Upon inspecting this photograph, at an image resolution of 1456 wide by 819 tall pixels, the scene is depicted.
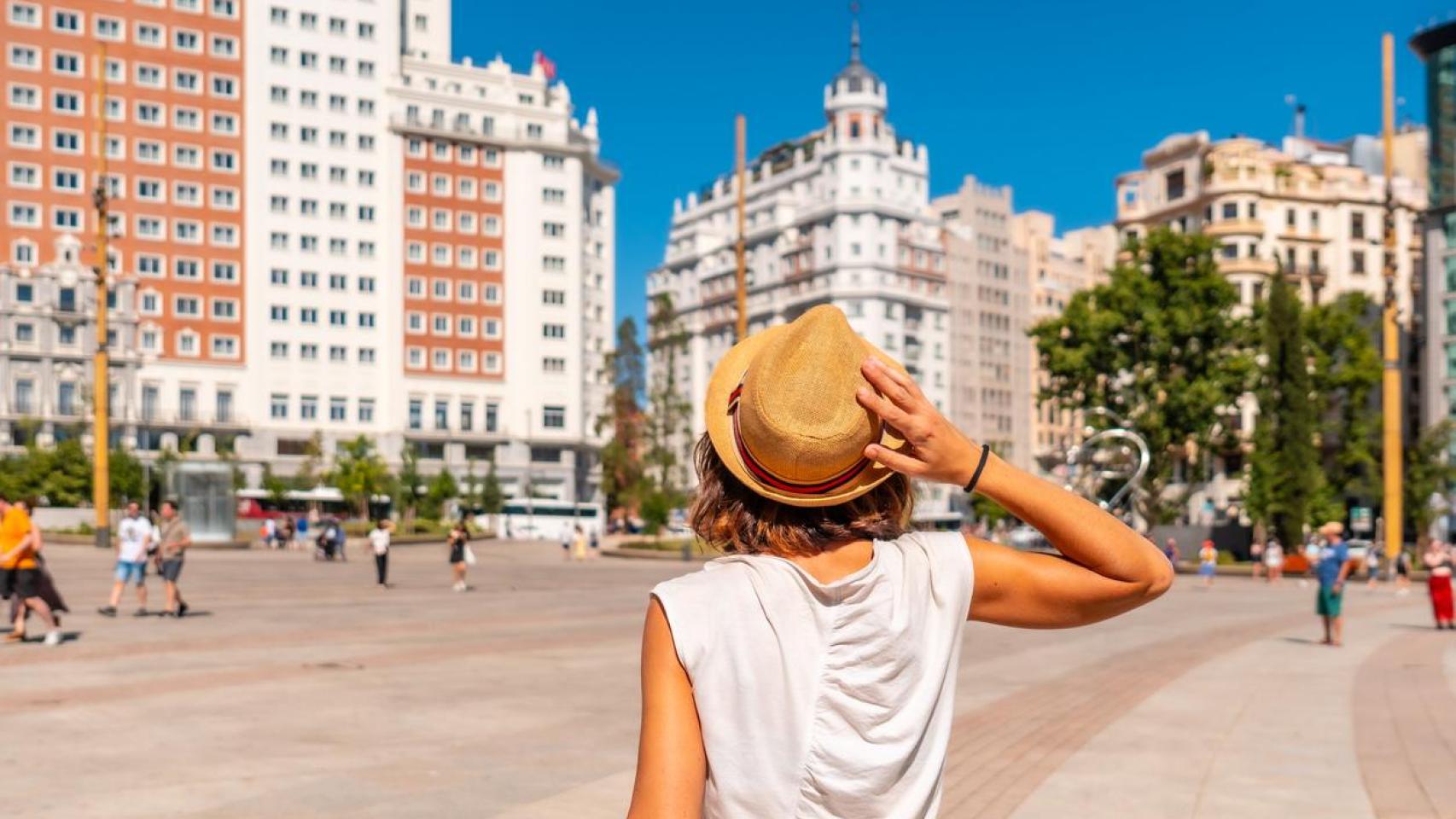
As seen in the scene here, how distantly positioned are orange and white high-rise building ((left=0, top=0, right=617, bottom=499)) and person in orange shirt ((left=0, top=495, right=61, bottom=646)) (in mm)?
70709

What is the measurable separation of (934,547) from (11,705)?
10.4 metres

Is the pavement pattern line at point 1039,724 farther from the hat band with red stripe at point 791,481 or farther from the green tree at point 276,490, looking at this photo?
the green tree at point 276,490

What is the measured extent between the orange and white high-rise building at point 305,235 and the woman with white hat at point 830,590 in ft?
285

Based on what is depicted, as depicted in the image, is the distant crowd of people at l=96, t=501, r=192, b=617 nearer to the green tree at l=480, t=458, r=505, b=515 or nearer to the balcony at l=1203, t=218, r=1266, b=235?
the green tree at l=480, t=458, r=505, b=515

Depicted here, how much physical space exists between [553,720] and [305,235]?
291ft

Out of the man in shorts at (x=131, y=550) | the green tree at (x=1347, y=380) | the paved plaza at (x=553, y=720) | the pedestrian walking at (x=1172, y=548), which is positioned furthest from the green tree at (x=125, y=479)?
the green tree at (x=1347, y=380)

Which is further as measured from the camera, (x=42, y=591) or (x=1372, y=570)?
(x=1372, y=570)

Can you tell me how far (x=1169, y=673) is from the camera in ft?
48.1

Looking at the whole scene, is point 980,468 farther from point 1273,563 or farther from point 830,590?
point 1273,563

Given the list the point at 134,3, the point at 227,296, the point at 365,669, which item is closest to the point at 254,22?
the point at 134,3

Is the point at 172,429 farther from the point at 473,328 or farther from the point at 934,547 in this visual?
the point at 934,547

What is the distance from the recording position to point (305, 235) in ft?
309

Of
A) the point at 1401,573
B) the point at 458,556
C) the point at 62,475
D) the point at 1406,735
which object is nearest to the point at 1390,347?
the point at 1401,573

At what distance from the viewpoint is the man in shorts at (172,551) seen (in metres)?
20.2
